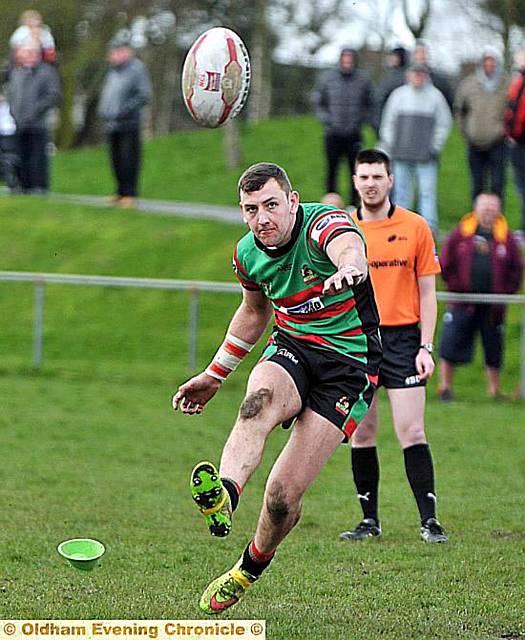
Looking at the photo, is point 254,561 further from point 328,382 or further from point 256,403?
point 328,382

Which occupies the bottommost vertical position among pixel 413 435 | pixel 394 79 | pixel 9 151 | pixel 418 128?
pixel 413 435

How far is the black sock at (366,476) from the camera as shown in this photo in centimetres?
825

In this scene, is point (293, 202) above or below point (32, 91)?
below

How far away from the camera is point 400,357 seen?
8086 millimetres

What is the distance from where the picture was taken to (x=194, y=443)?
11672mm

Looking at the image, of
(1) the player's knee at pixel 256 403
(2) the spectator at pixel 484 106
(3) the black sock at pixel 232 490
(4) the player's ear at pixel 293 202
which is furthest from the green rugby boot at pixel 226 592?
(2) the spectator at pixel 484 106

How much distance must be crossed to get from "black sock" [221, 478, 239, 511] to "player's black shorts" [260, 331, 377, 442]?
585mm

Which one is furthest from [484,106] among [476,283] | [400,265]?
[400,265]

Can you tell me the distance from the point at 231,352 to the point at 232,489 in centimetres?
106

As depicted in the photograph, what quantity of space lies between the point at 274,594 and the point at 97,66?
30.9m

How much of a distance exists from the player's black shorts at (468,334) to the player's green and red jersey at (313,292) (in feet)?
26.5

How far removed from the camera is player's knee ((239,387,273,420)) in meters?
5.91

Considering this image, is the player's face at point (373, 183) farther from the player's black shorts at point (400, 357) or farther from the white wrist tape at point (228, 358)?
the white wrist tape at point (228, 358)

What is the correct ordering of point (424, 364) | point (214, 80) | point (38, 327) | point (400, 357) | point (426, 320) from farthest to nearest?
point (38, 327)
point (214, 80)
point (400, 357)
point (426, 320)
point (424, 364)
